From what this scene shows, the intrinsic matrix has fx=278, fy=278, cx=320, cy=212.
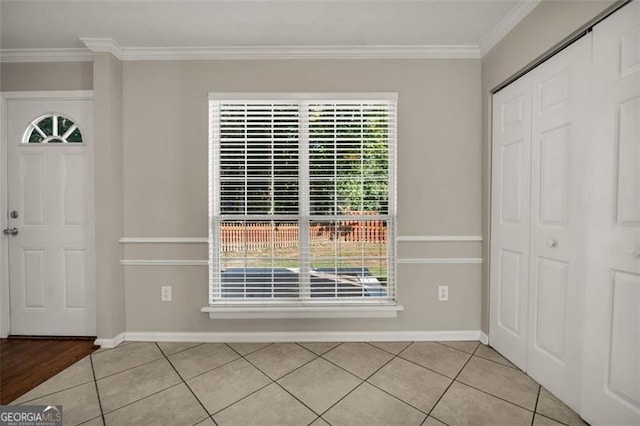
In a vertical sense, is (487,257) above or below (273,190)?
below

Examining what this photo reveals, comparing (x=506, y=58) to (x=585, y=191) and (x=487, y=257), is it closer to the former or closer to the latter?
(x=585, y=191)

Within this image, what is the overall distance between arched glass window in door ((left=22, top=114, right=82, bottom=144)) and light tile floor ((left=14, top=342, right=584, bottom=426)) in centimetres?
188

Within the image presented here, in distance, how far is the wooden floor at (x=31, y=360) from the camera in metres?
1.82

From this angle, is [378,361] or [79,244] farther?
[79,244]

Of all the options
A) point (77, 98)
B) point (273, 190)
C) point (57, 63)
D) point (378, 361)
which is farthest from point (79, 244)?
point (378, 361)

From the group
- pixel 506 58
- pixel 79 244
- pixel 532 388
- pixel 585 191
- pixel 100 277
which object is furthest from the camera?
pixel 79 244

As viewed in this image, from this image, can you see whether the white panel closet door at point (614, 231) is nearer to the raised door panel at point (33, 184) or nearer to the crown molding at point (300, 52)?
the crown molding at point (300, 52)

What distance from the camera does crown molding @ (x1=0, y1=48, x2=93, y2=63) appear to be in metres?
2.39

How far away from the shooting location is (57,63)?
2.45m

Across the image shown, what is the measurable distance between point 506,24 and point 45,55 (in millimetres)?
3764

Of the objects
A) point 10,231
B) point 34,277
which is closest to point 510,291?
point 34,277

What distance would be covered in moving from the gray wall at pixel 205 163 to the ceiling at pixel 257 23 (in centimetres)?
18

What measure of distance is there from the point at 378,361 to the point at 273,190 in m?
1.61

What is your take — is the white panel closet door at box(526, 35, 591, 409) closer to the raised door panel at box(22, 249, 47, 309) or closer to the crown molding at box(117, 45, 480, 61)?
the crown molding at box(117, 45, 480, 61)
